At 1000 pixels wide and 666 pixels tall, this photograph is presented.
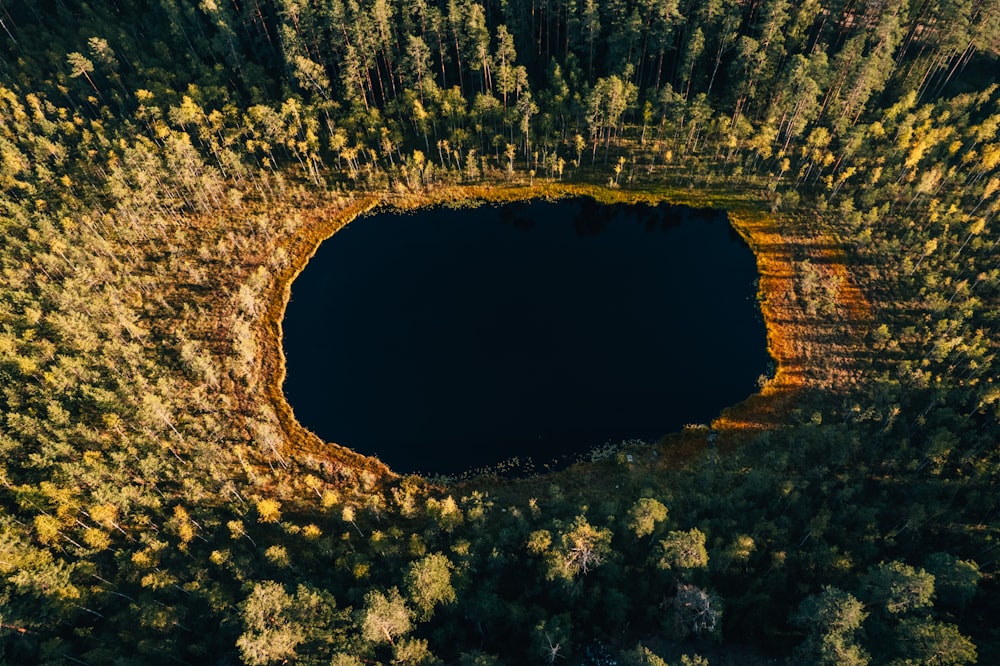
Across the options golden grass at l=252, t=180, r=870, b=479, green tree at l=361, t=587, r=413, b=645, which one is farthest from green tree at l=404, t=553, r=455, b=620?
golden grass at l=252, t=180, r=870, b=479

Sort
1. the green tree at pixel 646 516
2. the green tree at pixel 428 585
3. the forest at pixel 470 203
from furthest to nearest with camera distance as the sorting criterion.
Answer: the green tree at pixel 646 516, the forest at pixel 470 203, the green tree at pixel 428 585

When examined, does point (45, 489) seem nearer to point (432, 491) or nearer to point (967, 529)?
point (432, 491)

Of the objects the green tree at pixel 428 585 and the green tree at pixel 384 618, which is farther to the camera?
the green tree at pixel 428 585

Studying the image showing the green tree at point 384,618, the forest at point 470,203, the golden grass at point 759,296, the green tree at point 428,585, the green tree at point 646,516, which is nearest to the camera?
the green tree at point 384,618

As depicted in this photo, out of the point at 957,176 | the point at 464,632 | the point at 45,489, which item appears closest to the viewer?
the point at 464,632

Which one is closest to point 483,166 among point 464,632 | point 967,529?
point 464,632

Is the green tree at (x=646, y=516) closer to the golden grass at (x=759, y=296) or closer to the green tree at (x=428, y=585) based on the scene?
the golden grass at (x=759, y=296)

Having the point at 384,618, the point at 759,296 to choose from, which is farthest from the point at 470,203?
the point at 384,618

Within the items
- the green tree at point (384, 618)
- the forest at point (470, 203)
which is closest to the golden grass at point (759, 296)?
the forest at point (470, 203)

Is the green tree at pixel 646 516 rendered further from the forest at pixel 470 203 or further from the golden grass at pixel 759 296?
the golden grass at pixel 759 296
